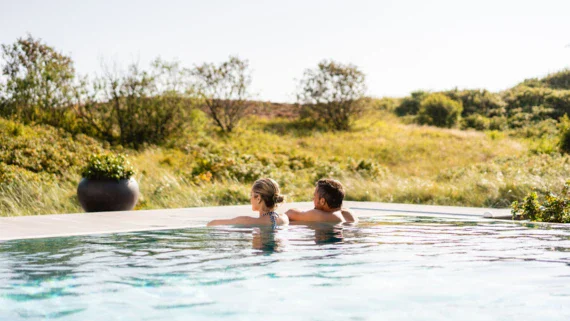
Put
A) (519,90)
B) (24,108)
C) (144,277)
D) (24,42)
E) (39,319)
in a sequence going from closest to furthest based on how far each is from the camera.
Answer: (39,319) → (144,277) → (24,108) → (24,42) → (519,90)

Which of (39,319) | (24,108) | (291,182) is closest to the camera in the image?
(39,319)

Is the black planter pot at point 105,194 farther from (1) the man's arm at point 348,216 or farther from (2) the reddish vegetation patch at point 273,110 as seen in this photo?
(2) the reddish vegetation patch at point 273,110

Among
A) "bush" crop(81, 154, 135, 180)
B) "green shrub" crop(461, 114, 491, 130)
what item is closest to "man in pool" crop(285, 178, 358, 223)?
"bush" crop(81, 154, 135, 180)

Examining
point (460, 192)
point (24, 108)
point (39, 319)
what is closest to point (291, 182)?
point (460, 192)

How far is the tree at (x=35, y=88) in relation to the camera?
19.5 m

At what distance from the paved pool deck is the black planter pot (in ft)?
1.81

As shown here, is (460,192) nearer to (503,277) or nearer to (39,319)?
(503,277)

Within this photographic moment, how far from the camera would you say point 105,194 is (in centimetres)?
952

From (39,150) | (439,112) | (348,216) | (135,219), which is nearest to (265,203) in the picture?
(348,216)

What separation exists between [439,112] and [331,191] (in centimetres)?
2515

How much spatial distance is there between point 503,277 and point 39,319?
293 cm

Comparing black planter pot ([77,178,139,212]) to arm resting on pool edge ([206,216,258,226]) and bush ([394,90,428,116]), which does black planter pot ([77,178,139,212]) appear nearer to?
arm resting on pool edge ([206,216,258,226])

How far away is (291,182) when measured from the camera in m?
16.1

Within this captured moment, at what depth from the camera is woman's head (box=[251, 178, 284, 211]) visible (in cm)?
647
